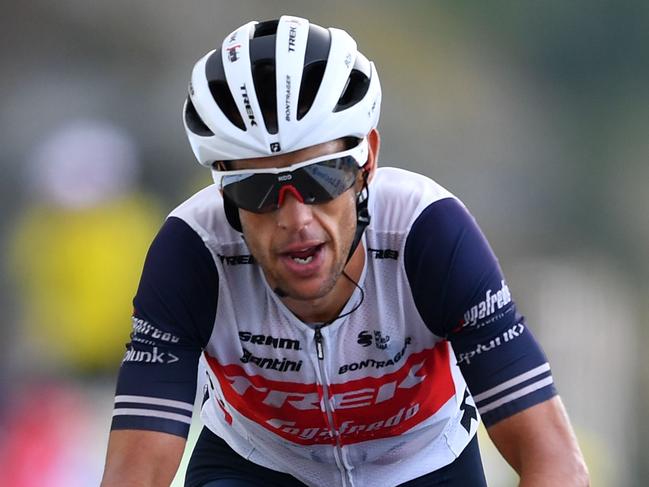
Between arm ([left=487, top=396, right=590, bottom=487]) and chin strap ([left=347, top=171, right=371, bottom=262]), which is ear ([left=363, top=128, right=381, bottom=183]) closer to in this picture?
chin strap ([left=347, top=171, right=371, bottom=262])

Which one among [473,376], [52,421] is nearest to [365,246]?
[473,376]

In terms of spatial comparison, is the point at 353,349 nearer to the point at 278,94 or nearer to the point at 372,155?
the point at 372,155

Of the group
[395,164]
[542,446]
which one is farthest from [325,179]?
[395,164]

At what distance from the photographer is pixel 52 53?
17.8 feet

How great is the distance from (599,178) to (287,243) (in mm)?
3356

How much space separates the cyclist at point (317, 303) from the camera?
2.26 m

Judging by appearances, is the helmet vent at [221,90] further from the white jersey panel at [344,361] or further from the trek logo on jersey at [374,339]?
the trek logo on jersey at [374,339]

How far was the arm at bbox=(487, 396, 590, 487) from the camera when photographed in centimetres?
219

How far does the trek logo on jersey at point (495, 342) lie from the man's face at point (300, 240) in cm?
33

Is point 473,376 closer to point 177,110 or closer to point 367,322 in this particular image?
point 367,322

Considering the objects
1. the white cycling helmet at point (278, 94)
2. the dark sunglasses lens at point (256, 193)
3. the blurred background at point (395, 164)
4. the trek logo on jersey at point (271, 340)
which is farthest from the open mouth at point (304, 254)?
the blurred background at point (395, 164)

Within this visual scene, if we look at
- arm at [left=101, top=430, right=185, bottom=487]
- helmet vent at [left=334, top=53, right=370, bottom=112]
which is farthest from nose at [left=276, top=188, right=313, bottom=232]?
arm at [left=101, top=430, right=185, bottom=487]

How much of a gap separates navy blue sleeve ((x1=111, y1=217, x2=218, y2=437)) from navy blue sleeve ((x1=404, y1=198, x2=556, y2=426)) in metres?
0.49

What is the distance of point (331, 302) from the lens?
2527 millimetres
